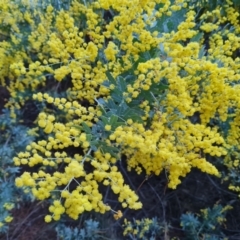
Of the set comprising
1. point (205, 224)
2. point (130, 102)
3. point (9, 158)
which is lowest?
point (205, 224)

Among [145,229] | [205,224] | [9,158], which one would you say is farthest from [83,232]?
[205,224]

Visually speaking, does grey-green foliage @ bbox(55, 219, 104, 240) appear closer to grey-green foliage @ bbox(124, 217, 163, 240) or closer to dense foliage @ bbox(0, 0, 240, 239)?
grey-green foliage @ bbox(124, 217, 163, 240)

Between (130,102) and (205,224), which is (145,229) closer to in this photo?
(205,224)

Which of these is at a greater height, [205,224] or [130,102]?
[130,102]

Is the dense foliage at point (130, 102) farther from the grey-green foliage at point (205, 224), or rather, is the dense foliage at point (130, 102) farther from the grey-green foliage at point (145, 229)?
the grey-green foliage at point (145, 229)

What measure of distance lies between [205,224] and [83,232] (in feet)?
2.85

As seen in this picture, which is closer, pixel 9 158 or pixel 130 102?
pixel 130 102

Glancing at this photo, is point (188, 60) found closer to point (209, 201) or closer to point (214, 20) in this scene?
point (214, 20)

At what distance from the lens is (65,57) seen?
195cm

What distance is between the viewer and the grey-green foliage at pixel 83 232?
9.13 ft

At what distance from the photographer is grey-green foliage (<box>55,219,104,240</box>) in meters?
2.78

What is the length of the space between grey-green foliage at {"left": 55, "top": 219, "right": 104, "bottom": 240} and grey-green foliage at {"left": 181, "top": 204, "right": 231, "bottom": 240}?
623mm

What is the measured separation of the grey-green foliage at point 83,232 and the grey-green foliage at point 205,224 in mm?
623

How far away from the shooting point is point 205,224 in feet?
9.29
